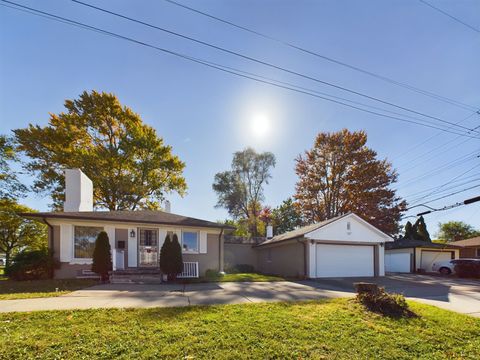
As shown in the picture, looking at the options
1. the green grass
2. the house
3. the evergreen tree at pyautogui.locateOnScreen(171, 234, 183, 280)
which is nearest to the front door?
the house

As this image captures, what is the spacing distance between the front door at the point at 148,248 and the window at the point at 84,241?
201cm

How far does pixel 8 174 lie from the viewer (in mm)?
19797

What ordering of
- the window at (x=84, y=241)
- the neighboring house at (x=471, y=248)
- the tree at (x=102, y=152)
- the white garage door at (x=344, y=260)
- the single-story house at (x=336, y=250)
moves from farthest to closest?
the neighboring house at (x=471, y=248) < the tree at (x=102, y=152) < the white garage door at (x=344, y=260) < the single-story house at (x=336, y=250) < the window at (x=84, y=241)

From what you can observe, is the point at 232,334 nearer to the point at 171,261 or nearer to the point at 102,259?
the point at 171,261

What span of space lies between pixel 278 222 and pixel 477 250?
67.0 feet

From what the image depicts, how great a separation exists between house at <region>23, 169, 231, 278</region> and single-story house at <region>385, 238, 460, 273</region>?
51.4 ft

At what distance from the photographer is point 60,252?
12.2 metres

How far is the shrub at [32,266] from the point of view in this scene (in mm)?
11344

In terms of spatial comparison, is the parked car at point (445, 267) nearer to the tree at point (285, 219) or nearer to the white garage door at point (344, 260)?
the white garage door at point (344, 260)

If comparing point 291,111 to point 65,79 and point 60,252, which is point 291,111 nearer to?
point 65,79

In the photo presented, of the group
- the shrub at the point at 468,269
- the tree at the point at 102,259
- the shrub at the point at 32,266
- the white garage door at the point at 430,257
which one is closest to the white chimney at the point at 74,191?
the shrub at the point at 32,266

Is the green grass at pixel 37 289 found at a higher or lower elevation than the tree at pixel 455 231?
higher

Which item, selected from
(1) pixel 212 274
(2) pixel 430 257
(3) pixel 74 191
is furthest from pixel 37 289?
(2) pixel 430 257

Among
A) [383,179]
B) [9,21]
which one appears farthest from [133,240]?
[383,179]
